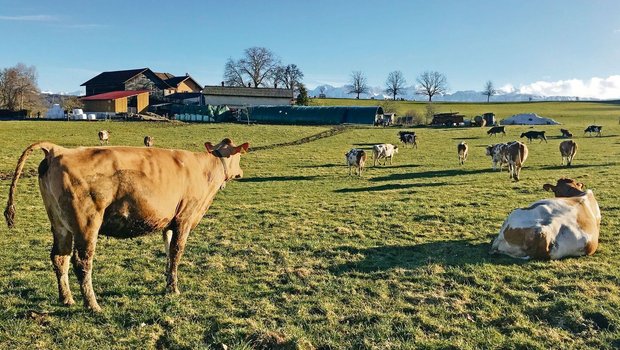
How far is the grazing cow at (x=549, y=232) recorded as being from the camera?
317 inches

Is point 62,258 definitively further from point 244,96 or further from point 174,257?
point 244,96

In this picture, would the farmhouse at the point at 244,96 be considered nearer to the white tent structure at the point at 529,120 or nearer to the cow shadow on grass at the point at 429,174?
the white tent structure at the point at 529,120

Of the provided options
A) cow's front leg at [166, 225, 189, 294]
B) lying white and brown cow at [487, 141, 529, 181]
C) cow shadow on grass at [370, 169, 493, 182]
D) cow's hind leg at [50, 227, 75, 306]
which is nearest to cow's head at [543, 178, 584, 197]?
lying white and brown cow at [487, 141, 529, 181]

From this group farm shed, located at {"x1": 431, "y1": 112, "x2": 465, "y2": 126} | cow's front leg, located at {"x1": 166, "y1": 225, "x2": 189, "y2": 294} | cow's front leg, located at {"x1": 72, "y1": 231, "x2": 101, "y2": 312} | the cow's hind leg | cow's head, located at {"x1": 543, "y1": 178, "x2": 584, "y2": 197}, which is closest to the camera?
cow's front leg, located at {"x1": 72, "y1": 231, "x2": 101, "y2": 312}

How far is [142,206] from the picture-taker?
600cm

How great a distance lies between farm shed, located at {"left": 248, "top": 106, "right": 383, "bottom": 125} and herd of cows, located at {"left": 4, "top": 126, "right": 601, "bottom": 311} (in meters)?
57.4

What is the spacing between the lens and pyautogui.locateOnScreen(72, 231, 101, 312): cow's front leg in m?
5.69

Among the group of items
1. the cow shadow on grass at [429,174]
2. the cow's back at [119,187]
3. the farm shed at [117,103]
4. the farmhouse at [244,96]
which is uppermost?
the farmhouse at [244,96]

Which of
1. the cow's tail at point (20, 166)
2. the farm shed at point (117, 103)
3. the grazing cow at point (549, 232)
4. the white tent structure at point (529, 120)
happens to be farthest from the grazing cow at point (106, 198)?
the white tent structure at point (529, 120)

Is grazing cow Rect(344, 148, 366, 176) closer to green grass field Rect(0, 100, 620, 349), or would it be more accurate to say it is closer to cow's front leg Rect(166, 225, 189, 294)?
green grass field Rect(0, 100, 620, 349)

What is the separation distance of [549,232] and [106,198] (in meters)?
7.49

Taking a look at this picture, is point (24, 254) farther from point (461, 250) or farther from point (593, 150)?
point (593, 150)

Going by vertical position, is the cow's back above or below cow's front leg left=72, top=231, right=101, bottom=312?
above

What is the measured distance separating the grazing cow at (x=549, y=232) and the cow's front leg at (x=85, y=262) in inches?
278
